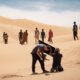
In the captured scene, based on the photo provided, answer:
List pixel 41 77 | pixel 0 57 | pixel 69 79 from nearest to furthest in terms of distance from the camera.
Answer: pixel 69 79, pixel 41 77, pixel 0 57

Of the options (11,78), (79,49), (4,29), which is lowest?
(11,78)

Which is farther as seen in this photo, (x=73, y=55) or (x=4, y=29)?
(x=4, y=29)

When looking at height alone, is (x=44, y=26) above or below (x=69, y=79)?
above

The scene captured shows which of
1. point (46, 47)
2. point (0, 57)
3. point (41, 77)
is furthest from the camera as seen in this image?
point (0, 57)

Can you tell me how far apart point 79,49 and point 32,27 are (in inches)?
2968

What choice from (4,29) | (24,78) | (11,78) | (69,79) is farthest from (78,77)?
(4,29)

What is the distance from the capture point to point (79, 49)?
19.8m

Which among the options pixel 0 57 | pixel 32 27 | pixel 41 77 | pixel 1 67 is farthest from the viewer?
pixel 32 27

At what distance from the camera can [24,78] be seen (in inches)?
495

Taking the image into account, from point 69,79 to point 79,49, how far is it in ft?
29.1

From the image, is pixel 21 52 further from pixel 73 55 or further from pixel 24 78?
pixel 24 78

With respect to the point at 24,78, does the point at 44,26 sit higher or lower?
higher

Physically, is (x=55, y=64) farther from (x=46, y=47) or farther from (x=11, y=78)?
(x=11, y=78)

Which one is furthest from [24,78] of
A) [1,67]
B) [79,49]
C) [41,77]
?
[79,49]
